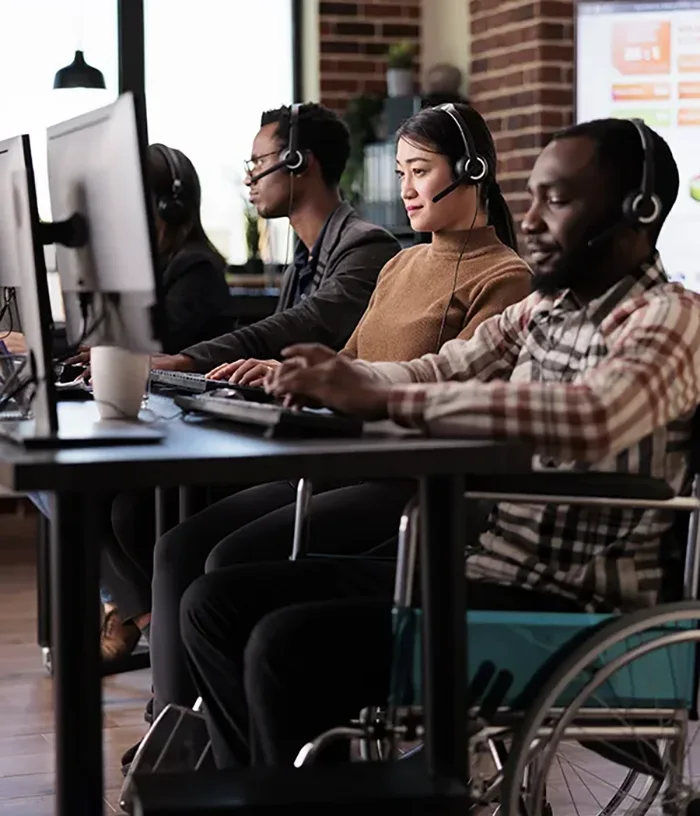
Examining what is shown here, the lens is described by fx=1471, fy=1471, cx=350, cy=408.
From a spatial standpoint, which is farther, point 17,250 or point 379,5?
point 379,5

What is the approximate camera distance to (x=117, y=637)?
3227 mm

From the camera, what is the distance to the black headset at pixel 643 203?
6.02ft

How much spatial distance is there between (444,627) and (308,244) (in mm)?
1688

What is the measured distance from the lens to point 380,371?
215cm

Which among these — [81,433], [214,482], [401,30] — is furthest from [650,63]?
[214,482]

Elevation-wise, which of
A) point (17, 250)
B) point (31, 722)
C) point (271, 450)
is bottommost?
point (31, 722)

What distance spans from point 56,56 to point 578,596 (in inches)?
172

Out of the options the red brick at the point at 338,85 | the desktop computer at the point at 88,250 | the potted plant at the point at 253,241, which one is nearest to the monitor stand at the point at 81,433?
the desktop computer at the point at 88,250

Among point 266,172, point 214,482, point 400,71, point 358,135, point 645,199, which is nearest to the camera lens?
point 214,482

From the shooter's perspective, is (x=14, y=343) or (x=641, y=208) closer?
(x=641, y=208)

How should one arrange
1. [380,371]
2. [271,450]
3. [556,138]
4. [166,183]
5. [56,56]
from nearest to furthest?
1. [271,450]
2. [556,138]
3. [380,371]
4. [166,183]
5. [56,56]

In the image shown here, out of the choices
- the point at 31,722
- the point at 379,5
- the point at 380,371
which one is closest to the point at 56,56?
the point at 379,5

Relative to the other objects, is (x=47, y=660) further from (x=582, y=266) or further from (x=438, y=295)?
(x=582, y=266)

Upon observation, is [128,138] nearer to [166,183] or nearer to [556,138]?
[556,138]
